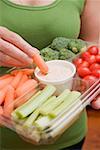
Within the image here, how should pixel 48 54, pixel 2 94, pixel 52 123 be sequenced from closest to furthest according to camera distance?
pixel 52 123, pixel 2 94, pixel 48 54

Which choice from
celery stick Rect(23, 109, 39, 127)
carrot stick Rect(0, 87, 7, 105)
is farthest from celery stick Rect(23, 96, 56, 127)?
carrot stick Rect(0, 87, 7, 105)

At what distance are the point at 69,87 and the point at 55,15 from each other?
336 millimetres

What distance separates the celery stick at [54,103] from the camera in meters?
0.84

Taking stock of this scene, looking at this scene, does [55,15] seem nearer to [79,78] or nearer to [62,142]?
[79,78]

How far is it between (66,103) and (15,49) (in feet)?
0.74

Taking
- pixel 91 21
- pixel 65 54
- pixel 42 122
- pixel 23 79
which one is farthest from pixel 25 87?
pixel 91 21

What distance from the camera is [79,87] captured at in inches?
38.1

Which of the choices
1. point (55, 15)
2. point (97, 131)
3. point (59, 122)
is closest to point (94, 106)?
point (97, 131)

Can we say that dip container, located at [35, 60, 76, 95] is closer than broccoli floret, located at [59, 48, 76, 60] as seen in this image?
Yes

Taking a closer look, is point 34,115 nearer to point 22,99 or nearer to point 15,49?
point 22,99

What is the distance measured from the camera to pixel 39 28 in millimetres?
1213

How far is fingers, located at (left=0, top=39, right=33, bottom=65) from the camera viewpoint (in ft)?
3.21

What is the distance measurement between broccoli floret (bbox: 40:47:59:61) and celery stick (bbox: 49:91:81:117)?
0.27m

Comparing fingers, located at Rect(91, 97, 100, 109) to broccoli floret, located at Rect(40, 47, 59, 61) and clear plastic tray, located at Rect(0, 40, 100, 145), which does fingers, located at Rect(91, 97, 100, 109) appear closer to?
clear plastic tray, located at Rect(0, 40, 100, 145)
